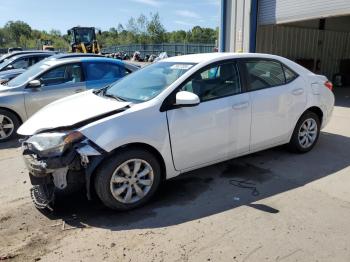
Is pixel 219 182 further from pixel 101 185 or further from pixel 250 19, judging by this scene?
pixel 250 19

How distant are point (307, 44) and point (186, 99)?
14.6 m

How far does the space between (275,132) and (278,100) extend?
0.45 metres

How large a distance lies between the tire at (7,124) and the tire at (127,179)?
172 inches

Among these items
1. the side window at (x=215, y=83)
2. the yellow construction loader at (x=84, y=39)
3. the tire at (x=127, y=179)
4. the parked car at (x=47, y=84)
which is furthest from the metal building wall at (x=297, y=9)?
the yellow construction loader at (x=84, y=39)

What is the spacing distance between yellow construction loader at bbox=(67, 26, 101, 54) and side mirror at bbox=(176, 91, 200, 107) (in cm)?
2548

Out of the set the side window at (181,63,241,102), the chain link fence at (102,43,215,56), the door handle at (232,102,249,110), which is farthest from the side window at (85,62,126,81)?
the chain link fence at (102,43,215,56)

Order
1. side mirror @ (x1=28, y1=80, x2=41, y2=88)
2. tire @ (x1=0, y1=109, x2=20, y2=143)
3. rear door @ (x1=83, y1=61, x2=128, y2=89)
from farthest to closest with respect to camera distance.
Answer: rear door @ (x1=83, y1=61, x2=128, y2=89) < side mirror @ (x1=28, y1=80, x2=41, y2=88) < tire @ (x1=0, y1=109, x2=20, y2=143)

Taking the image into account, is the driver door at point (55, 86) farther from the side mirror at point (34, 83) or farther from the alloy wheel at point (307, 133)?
the alloy wheel at point (307, 133)

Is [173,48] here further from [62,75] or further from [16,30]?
[16,30]

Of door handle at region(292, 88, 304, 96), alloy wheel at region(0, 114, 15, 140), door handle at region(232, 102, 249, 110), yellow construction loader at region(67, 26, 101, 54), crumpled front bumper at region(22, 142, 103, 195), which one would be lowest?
alloy wheel at region(0, 114, 15, 140)

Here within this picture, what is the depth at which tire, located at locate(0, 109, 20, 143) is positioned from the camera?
6879mm

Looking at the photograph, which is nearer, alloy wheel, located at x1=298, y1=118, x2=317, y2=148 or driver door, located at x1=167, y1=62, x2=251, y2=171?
driver door, located at x1=167, y1=62, x2=251, y2=171

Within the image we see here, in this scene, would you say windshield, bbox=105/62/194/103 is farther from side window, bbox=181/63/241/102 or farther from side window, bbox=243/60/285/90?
side window, bbox=243/60/285/90

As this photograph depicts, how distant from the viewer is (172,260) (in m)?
2.87
